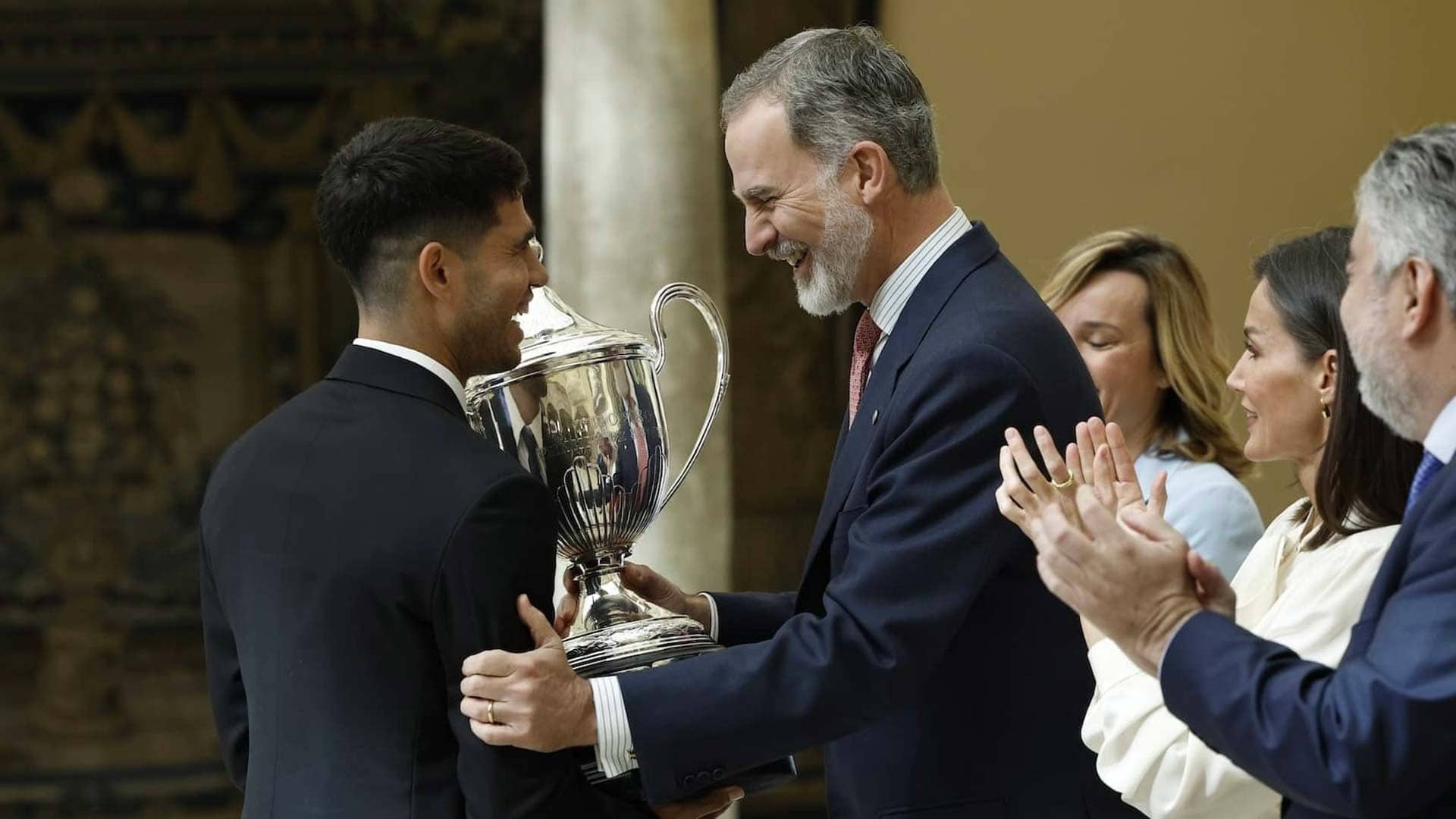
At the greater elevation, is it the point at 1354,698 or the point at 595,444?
the point at 595,444

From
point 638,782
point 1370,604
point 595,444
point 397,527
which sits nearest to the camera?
point 1370,604

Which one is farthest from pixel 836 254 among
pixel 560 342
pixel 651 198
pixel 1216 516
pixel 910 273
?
pixel 651 198

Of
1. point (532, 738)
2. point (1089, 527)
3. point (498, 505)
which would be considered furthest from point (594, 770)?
point (1089, 527)

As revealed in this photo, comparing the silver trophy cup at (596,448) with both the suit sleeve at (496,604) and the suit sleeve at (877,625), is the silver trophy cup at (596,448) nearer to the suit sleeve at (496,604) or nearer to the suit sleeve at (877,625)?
the suit sleeve at (877,625)

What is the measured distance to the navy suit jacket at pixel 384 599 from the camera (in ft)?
6.98

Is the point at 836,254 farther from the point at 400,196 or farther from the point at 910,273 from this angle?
the point at 400,196

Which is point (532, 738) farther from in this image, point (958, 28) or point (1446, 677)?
point (958, 28)

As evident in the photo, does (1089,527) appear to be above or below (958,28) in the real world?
below

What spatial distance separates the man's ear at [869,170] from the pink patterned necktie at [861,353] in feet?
0.61

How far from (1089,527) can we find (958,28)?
13.6 ft

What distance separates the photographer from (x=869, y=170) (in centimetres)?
261

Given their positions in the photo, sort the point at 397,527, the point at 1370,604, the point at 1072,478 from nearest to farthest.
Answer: the point at 1370,604
the point at 1072,478
the point at 397,527

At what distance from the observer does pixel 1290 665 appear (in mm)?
1714

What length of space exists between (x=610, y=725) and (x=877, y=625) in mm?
341
